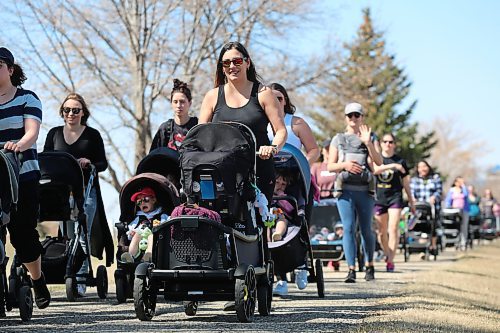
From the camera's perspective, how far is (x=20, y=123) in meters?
8.14

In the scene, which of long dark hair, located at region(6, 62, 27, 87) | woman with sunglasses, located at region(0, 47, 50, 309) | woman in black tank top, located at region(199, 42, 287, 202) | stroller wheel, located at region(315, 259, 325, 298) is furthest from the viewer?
stroller wheel, located at region(315, 259, 325, 298)

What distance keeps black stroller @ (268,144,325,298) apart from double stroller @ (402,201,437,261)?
11.1 meters

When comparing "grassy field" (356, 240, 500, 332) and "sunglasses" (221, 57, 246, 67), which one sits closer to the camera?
"grassy field" (356, 240, 500, 332)

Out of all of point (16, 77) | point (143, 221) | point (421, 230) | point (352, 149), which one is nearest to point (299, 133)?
point (143, 221)

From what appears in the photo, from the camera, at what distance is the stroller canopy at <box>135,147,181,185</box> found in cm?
1038

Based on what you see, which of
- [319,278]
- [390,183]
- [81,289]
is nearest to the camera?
[319,278]

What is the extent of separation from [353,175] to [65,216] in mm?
4057

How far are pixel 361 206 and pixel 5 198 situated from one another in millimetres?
6463

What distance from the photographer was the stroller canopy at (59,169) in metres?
10.0

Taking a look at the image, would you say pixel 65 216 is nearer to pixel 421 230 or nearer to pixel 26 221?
pixel 26 221

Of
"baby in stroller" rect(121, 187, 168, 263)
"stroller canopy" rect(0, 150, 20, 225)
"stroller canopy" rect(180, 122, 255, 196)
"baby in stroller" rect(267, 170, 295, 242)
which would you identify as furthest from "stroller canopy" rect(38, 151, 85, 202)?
"stroller canopy" rect(180, 122, 255, 196)

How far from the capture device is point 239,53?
848cm

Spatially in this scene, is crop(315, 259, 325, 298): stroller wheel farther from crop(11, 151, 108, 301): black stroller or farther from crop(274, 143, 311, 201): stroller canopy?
crop(11, 151, 108, 301): black stroller

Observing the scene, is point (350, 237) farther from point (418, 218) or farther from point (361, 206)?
point (418, 218)
